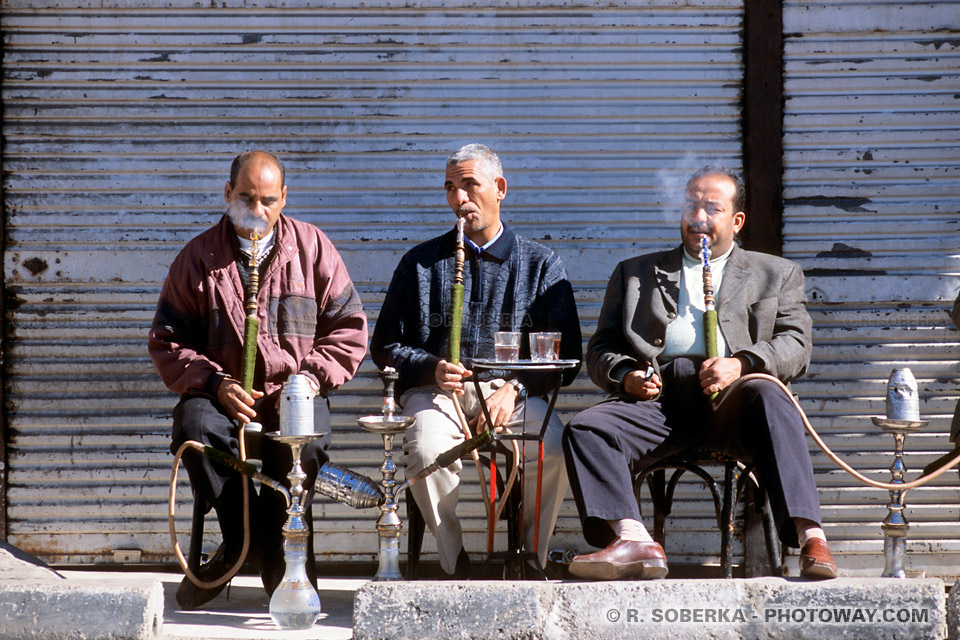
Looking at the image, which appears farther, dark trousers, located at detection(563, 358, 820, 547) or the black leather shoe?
the black leather shoe

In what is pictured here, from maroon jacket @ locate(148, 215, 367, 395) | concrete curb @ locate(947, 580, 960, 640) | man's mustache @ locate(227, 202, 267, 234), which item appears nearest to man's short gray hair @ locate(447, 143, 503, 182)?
maroon jacket @ locate(148, 215, 367, 395)

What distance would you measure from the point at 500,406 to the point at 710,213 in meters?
1.21

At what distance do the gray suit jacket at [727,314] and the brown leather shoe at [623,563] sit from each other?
0.86 metres

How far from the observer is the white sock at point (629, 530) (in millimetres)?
3396

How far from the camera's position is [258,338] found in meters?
4.11

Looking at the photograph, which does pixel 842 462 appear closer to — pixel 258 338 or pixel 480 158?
pixel 480 158

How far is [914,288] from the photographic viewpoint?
4984mm

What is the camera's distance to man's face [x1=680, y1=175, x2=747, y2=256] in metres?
4.20

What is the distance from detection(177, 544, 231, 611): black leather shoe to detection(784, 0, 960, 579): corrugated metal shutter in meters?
2.89

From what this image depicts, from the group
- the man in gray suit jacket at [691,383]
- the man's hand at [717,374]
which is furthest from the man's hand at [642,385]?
the man's hand at [717,374]

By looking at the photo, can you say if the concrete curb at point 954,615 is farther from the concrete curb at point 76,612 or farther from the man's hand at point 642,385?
the concrete curb at point 76,612

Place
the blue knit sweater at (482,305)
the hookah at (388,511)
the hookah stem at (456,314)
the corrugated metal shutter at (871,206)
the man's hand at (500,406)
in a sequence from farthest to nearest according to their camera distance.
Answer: the corrugated metal shutter at (871,206) → the blue knit sweater at (482,305) → the man's hand at (500,406) → the hookah stem at (456,314) → the hookah at (388,511)

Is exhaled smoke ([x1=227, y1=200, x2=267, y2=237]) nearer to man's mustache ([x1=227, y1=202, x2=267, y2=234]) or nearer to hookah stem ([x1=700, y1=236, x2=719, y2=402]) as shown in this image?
man's mustache ([x1=227, y1=202, x2=267, y2=234])

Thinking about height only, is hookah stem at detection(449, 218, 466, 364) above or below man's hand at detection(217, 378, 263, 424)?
above
